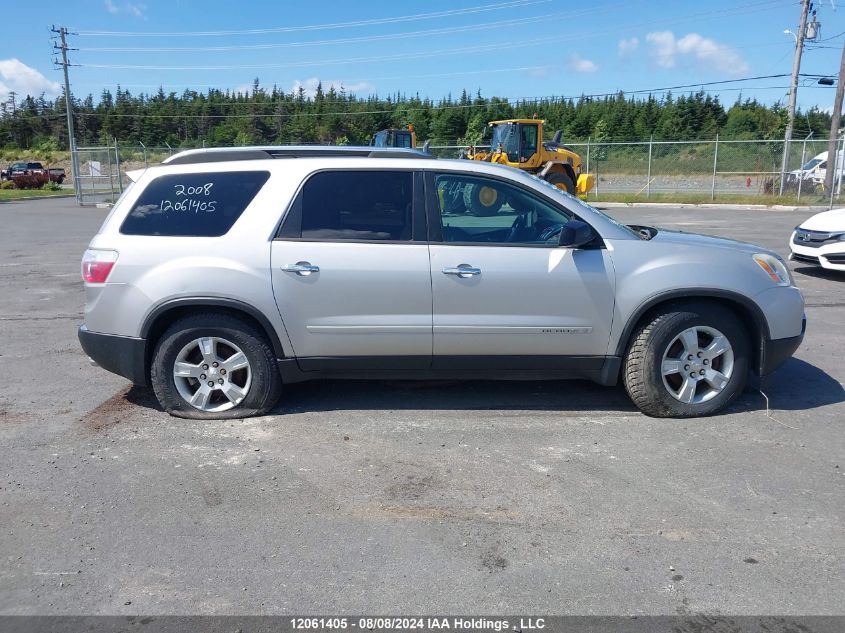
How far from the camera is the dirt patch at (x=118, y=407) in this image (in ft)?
16.6

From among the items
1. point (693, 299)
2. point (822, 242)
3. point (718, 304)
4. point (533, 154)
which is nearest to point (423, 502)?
point (693, 299)

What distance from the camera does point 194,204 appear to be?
5.00 m

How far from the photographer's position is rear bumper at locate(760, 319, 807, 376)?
16.4 ft

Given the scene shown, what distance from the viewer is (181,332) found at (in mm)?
4941

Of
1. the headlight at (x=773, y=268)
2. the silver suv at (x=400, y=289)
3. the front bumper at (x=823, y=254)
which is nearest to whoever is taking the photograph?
the silver suv at (x=400, y=289)

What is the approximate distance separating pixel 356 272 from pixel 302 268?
0.37 meters

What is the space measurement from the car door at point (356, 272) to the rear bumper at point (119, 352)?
3.56 feet

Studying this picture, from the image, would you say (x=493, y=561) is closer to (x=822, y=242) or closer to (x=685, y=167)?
(x=822, y=242)

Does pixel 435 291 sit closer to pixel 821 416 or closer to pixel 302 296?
pixel 302 296

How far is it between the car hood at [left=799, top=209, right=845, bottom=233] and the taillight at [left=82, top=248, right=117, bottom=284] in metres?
9.62

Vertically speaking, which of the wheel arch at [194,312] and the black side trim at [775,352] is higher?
the wheel arch at [194,312]

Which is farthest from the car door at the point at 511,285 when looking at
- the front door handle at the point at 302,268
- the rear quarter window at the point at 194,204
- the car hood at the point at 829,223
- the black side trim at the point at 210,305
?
the car hood at the point at 829,223

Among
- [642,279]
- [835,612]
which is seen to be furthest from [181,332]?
[835,612]

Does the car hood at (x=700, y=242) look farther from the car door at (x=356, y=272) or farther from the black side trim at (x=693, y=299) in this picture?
the car door at (x=356, y=272)
